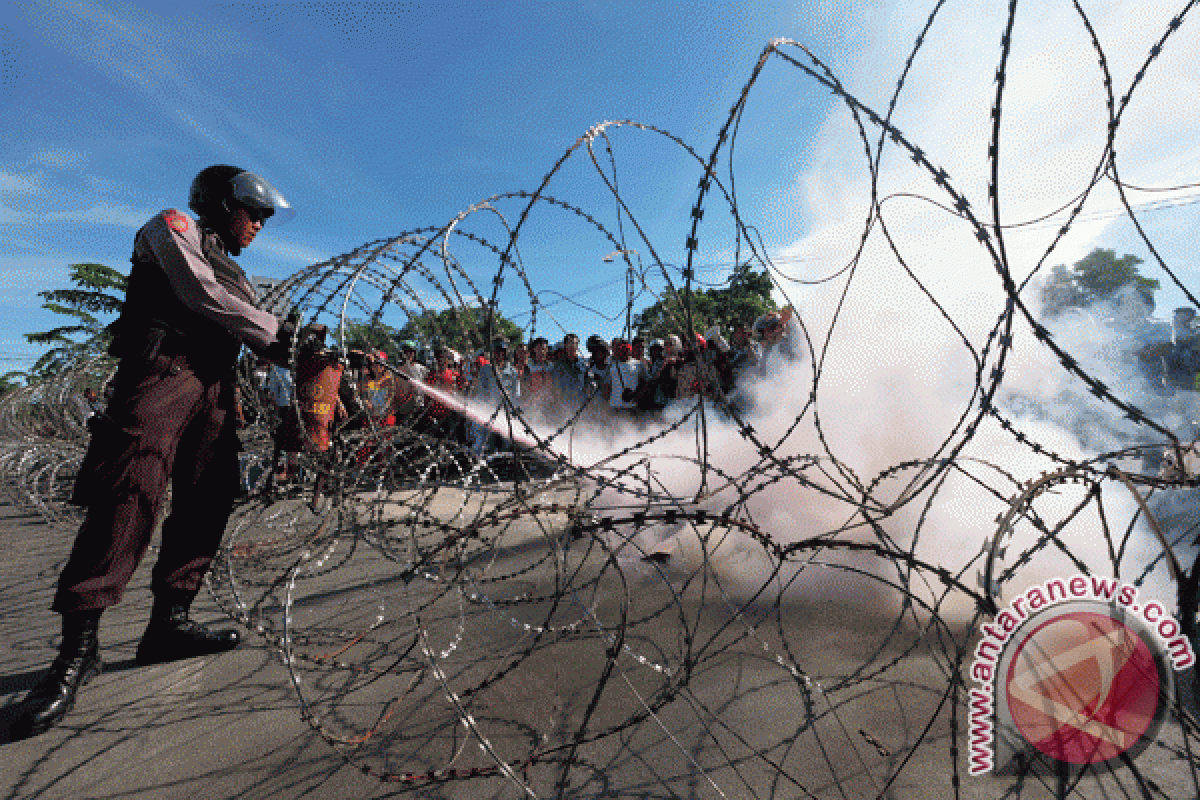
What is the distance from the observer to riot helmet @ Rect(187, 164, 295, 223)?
10.5 feet

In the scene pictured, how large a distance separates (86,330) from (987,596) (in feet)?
72.8

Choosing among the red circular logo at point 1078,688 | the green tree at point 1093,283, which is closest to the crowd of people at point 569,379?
the green tree at point 1093,283

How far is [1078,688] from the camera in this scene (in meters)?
1.72

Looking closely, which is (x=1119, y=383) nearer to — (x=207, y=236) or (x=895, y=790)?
(x=895, y=790)

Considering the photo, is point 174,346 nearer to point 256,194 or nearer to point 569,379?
point 256,194

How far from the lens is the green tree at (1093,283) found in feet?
→ 20.8

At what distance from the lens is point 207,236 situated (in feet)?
10.1

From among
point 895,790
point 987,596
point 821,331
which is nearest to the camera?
point 987,596

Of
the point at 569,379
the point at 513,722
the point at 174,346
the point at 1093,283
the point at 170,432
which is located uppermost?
the point at 1093,283

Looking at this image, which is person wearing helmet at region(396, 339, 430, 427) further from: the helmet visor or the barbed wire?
the helmet visor

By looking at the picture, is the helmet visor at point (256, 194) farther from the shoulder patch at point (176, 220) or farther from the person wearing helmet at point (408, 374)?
the person wearing helmet at point (408, 374)

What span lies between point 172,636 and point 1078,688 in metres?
3.95

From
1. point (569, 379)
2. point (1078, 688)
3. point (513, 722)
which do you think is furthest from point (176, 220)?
point (569, 379)

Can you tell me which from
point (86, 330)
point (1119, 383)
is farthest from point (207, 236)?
point (86, 330)
